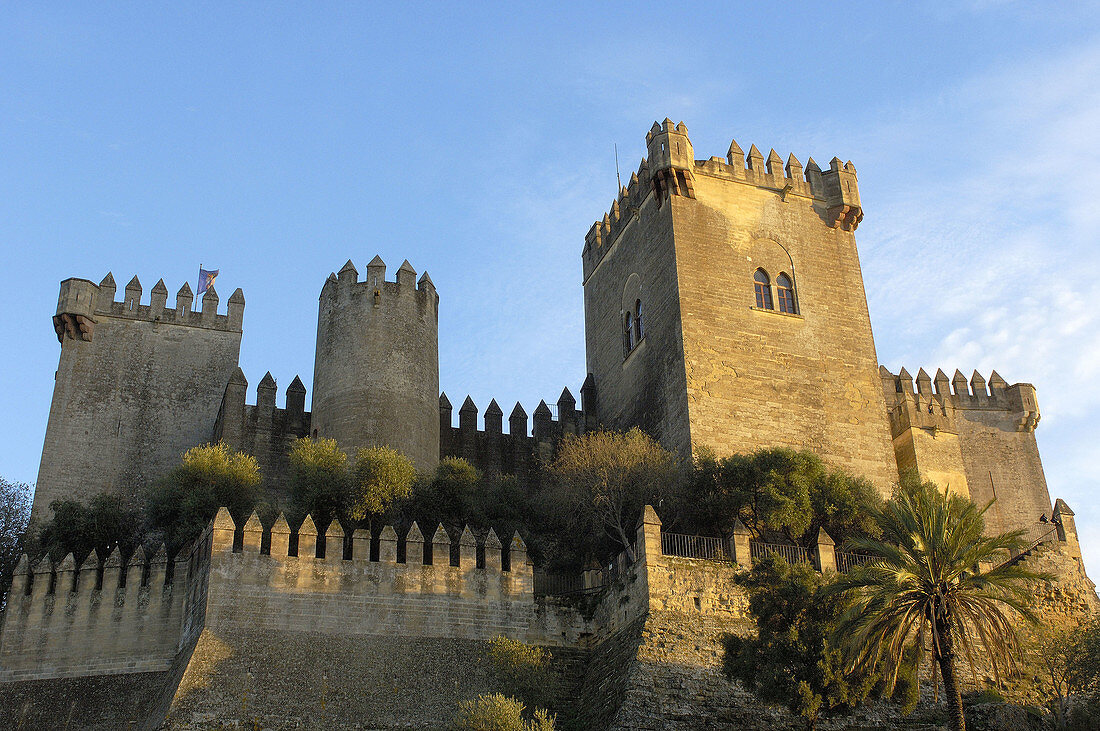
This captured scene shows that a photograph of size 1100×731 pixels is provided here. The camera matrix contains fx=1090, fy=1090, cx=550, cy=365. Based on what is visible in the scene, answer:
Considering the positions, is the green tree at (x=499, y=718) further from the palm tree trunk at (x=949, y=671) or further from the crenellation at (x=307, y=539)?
the palm tree trunk at (x=949, y=671)

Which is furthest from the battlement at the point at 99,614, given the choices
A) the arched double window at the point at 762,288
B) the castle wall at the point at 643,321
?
the arched double window at the point at 762,288

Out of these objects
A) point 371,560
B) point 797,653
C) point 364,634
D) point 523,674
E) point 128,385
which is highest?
point 128,385

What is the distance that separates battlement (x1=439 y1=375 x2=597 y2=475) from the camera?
30.8 meters

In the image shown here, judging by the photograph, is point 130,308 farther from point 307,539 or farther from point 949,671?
point 949,671

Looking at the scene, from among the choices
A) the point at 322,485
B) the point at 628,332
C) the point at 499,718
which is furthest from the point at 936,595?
the point at 628,332

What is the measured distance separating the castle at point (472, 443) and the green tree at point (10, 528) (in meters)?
0.72

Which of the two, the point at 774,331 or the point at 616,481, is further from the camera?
the point at 774,331

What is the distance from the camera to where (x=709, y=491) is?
2373 centimetres

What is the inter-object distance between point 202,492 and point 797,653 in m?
13.6

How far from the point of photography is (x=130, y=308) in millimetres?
31484

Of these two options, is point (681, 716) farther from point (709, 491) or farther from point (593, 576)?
point (709, 491)

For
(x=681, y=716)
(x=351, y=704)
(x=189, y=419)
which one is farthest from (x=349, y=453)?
(x=681, y=716)

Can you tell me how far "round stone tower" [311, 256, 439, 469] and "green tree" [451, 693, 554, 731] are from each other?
10.1 meters

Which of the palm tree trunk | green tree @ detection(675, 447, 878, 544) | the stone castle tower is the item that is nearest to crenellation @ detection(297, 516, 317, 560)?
green tree @ detection(675, 447, 878, 544)
